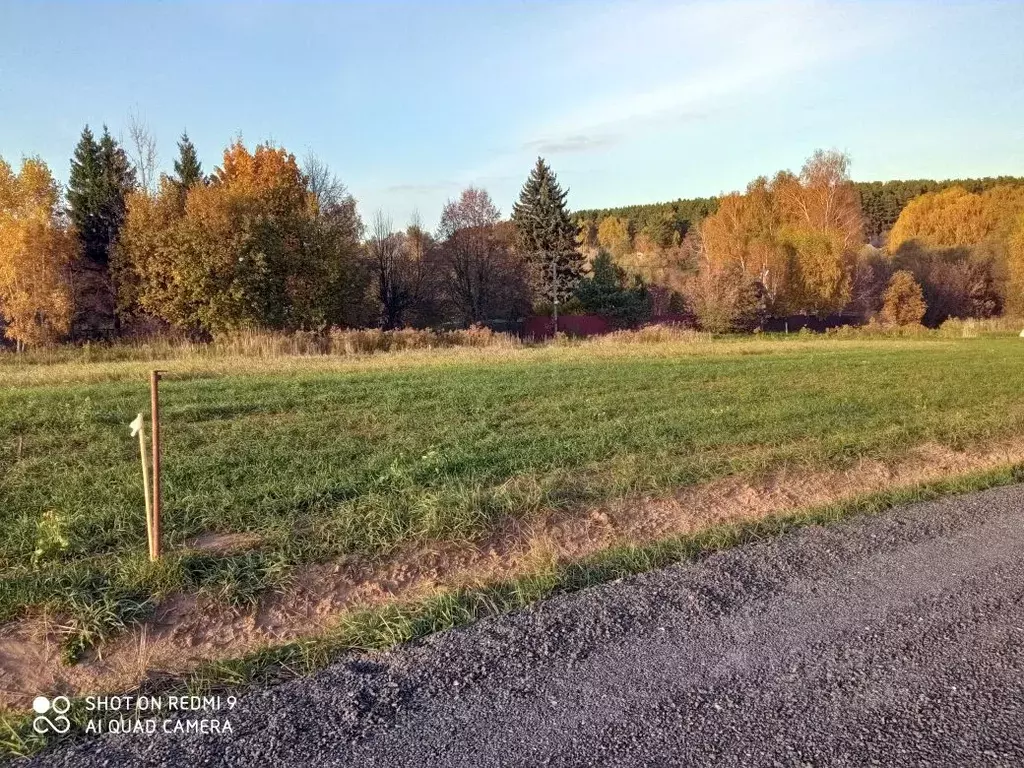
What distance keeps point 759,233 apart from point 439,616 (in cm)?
5741

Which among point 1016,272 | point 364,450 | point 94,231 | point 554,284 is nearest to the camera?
point 364,450

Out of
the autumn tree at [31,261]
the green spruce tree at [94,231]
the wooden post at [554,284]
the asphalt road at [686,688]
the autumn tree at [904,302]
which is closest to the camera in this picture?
the asphalt road at [686,688]

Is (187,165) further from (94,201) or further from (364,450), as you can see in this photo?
(364,450)

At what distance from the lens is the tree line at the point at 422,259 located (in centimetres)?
3659

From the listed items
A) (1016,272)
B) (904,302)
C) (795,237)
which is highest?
(795,237)

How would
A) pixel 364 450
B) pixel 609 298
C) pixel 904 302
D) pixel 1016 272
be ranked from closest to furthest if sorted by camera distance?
pixel 364 450, pixel 609 298, pixel 904 302, pixel 1016 272

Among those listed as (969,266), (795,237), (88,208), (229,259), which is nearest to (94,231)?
(88,208)

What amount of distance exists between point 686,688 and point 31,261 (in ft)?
136

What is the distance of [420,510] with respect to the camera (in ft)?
20.9

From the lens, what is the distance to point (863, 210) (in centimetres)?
10444

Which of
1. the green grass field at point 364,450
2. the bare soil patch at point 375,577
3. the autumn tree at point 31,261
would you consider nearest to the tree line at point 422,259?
the autumn tree at point 31,261

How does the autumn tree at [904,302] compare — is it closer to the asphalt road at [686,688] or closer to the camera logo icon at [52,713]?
the asphalt road at [686,688]

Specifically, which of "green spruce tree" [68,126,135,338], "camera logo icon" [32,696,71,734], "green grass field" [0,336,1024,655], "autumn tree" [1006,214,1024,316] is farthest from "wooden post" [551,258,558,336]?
"camera logo icon" [32,696,71,734]

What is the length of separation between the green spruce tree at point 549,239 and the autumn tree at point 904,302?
2391 cm
